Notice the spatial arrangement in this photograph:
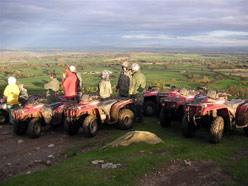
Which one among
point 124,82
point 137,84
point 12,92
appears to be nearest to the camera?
Answer: point 137,84

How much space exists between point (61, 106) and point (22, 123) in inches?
65.4

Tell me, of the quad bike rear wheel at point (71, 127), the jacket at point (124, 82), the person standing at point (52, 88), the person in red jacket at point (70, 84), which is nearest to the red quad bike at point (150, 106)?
the jacket at point (124, 82)

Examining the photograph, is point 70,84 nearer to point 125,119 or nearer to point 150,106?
point 125,119

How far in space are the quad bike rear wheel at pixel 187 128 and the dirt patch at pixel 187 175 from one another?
2.66 metres

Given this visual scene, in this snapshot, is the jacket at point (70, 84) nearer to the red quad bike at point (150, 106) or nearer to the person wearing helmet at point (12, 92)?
the person wearing helmet at point (12, 92)

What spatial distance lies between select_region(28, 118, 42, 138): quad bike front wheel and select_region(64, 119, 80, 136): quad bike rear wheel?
1.10m

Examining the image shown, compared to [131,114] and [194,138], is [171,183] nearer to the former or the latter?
[194,138]

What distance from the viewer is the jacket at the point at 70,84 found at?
12.0 meters

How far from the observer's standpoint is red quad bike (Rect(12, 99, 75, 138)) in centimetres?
1042

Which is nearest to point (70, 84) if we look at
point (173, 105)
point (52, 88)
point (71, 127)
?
point (52, 88)

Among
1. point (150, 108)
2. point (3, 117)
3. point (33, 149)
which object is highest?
point (150, 108)

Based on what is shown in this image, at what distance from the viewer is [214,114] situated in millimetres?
9352

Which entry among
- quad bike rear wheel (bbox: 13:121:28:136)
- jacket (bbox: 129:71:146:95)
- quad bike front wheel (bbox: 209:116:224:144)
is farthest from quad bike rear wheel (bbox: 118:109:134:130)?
quad bike rear wheel (bbox: 13:121:28:136)

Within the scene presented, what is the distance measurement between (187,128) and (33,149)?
5.34 m
